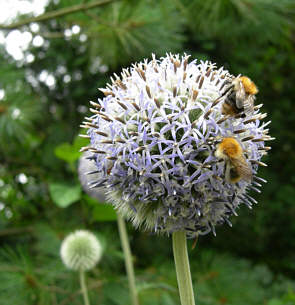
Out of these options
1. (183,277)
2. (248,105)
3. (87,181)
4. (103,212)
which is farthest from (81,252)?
(248,105)

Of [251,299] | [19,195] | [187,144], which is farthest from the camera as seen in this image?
Result: [19,195]

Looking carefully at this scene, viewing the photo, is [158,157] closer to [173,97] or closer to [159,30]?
[173,97]

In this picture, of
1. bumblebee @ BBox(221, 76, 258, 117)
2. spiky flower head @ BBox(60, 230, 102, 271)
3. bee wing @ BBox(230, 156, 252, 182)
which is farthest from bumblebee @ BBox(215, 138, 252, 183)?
spiky flower head @ BBox(60, 230, 102, 271)

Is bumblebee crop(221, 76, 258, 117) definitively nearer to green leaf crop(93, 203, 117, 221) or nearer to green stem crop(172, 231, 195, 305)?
green stem crop(172, 231, 195, 305)

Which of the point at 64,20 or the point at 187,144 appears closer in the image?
the point at 187,144

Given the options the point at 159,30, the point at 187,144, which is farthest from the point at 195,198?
the point at 159,30

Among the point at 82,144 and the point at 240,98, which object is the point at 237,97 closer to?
the point at 240,98

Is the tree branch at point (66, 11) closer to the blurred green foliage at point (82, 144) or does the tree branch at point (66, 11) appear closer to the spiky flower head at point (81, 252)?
the blurred green foliage at point (82, 144)
